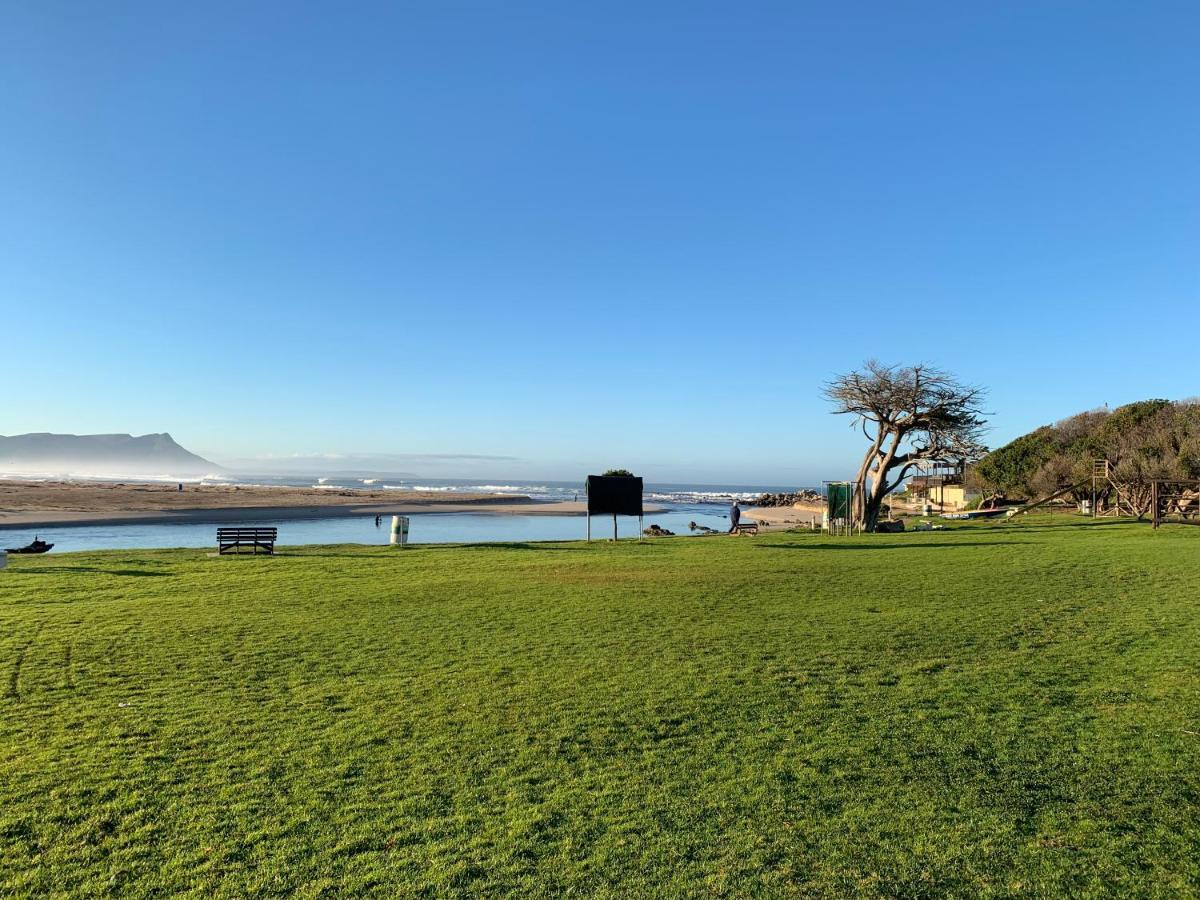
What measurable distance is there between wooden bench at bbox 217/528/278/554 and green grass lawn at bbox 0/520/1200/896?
901cm

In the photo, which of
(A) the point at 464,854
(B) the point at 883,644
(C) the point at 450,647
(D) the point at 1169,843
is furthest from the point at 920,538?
(A) the point at 464,854

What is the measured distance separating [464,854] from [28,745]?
399cm

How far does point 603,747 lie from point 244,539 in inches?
755

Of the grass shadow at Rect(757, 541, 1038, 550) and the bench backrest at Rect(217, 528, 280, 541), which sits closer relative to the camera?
the bench backrest at Rect(217, 528, 280, 541)

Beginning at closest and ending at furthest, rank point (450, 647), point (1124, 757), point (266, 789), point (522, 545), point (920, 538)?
point (266, 789)
point (1124, 757)
point (450, 647)
point (522, 545)
point (920, 538)

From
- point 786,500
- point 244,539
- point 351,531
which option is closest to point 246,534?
point 244,539

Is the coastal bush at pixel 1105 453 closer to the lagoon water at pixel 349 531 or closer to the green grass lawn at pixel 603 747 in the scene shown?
the lagoon water at pixel 349 531

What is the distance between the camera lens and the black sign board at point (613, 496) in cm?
2668

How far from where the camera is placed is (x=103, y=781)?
5180mm

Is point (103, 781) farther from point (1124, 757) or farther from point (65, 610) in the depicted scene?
point (65, 610)

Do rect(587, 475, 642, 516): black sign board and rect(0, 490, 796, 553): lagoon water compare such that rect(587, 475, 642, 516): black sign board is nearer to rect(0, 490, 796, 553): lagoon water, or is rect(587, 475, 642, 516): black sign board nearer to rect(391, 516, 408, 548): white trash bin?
rect(0, 490, 796, 553): lagoon water

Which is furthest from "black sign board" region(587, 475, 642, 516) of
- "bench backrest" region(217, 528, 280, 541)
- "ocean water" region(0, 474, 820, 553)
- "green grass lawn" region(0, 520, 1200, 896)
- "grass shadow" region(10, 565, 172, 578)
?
"green grass lawn" region(0, 520, 1200, 896)

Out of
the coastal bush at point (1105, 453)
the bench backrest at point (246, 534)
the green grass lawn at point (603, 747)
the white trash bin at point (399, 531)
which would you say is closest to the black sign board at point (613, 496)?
the white trash bin at point (399, 531)

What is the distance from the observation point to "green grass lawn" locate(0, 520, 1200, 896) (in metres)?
4.13
